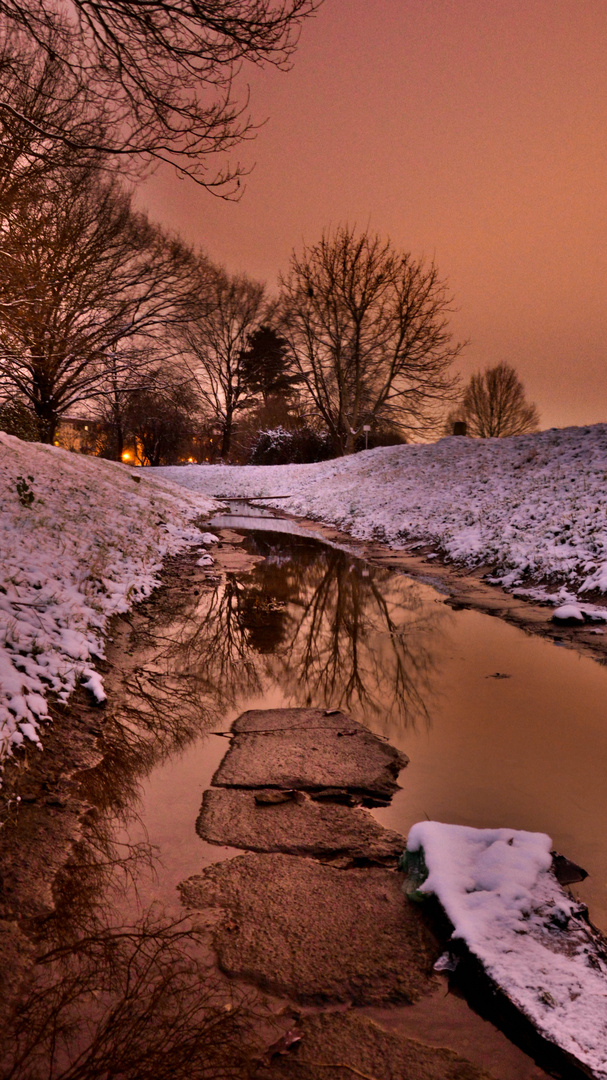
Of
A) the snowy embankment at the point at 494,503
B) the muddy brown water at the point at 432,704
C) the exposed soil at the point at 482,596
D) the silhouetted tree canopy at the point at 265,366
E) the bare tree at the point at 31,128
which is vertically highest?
the silhouetted tree canopy at the point at 265,366

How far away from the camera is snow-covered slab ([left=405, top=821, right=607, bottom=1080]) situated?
1904 mm

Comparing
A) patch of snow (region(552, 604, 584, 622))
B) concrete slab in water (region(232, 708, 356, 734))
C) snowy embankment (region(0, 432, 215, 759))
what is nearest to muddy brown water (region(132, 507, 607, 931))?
concrete slab in water (region(232, 708, 356, 734))

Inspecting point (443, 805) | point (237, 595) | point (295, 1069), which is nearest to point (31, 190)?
point (237, 595)

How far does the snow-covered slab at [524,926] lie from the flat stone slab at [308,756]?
74 centimetres

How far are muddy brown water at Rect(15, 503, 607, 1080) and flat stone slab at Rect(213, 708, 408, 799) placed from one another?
114 mm

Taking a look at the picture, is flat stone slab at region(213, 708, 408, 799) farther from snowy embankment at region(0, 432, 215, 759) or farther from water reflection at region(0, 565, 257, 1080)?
Answer: snowy embankment at region(0, 432, 215, 759)

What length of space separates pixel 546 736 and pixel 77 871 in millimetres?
3121

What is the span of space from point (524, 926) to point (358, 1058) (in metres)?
0.83

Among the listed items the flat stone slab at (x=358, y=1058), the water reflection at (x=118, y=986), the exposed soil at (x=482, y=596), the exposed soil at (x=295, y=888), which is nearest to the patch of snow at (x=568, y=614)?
the exposed soil at (x=482, y=596)

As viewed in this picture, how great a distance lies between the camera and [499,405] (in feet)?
153

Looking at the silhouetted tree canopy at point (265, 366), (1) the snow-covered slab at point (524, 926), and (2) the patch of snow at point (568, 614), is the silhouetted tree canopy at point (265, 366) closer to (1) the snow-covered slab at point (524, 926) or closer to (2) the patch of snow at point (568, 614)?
(2) the patch of snow at point (568, 614)

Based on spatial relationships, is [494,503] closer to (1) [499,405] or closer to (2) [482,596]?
(2) [482,596]

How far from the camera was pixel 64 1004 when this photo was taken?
6.62ft

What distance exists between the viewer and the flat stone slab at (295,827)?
2.89 metres
